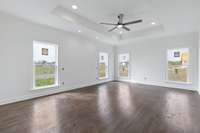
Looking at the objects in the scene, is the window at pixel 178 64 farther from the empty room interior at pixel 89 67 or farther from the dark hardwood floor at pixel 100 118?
the dark hardwood floor at pixel 100 118

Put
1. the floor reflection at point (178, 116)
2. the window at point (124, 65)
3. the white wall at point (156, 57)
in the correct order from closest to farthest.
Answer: the floor reflection at point (178, 116) → the white wall at point (156, 57) → the window at point (124, 65)

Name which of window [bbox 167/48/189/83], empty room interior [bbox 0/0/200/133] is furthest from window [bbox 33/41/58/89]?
window [bbox 167/48/189/83]

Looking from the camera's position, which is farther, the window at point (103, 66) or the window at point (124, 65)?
the window at point (124, 65)

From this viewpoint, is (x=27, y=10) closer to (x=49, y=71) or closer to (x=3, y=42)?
(x=3, y=42)

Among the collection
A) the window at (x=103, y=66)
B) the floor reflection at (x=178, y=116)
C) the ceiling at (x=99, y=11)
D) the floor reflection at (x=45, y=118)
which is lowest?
the floor reflection at (x=45, y=118)

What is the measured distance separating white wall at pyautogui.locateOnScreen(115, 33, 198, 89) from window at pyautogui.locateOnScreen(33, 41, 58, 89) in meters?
5.02

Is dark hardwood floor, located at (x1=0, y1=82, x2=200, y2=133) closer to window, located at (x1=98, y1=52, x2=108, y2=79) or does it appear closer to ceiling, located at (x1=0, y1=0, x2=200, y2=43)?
ceiling, located at (x1=0, y1=0, x2=200, y2=43)

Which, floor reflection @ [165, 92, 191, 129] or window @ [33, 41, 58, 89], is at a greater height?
window @ [33, 41, 58, 89]

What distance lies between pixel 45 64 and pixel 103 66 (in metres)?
4.10

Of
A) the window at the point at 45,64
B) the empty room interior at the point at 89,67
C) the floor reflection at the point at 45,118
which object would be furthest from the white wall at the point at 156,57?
the floor reflection at the point at 45,118

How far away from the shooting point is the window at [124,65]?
8359 mm

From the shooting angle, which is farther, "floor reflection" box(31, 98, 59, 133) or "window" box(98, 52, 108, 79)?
"window" box(98, 52, 108, 79)

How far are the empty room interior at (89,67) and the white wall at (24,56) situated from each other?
0.09ft

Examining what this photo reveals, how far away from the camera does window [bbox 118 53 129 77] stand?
836 cm
